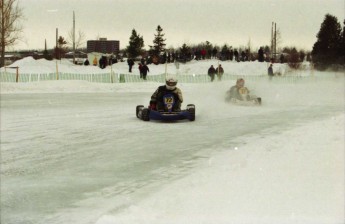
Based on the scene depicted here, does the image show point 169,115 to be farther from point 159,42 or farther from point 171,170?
point 159,42

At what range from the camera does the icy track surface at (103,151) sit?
5895 millimetres

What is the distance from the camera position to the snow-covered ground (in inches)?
209

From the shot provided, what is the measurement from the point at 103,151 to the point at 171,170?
2.12 m

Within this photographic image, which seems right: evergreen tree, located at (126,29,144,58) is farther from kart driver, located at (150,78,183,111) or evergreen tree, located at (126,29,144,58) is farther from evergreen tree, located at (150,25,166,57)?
kart driver, located at (150,78,183,111)

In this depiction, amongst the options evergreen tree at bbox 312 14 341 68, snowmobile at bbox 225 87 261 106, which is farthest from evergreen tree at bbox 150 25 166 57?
snowmobile at bbox 225 87 261 106

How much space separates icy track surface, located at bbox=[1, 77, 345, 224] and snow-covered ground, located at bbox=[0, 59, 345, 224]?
0.06ft

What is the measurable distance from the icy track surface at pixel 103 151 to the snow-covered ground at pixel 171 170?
0.06ft

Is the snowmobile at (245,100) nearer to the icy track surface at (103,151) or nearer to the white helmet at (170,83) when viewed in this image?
the icy track surface at (103,151)

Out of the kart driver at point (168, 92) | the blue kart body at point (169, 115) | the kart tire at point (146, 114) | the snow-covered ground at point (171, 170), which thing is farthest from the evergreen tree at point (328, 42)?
the kart tire at point (146, 114)

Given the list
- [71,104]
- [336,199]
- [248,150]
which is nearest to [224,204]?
[336,199]

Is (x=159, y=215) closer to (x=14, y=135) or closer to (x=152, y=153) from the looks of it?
(x=152, y=153)

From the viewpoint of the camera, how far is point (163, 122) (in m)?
13.6

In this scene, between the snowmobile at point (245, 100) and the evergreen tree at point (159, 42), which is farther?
the evergreen tree at point (159, 42)

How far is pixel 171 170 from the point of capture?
7.50 meters
